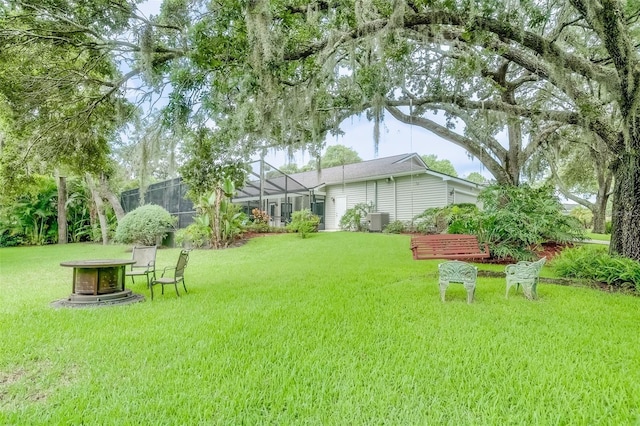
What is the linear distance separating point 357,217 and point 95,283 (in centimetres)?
1384

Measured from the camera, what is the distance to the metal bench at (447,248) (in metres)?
7.70

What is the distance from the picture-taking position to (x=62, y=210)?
16.8 metres

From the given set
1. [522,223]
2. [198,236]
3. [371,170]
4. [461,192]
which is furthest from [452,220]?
[198,236]

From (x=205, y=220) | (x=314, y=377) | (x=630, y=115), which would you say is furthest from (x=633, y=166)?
(x=205, y=220)

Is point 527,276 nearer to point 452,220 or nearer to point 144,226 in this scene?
point 452,220

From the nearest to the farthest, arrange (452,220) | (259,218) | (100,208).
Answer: (452,220) < (100,208) < (259,218)

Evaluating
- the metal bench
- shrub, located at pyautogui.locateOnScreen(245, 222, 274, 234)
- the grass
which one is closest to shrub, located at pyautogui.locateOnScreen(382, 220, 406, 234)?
shrub, located at pyautogui.locateOnScreen(245, 222, 274, 234)

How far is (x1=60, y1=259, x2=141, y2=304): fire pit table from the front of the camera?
4.92m

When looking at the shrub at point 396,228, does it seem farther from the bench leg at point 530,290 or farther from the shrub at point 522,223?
the bench leg at point 530,290

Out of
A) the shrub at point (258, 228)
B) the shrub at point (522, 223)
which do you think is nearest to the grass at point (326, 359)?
the shrub at point (522, 223)

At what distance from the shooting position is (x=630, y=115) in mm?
5699

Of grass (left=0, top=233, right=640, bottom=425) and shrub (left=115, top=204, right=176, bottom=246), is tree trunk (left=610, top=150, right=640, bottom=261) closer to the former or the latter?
grass (left=0, top=233, right=640, bottom=425)

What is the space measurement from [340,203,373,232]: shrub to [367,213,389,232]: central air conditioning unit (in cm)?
67

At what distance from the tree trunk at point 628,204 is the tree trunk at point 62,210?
69.5ft
